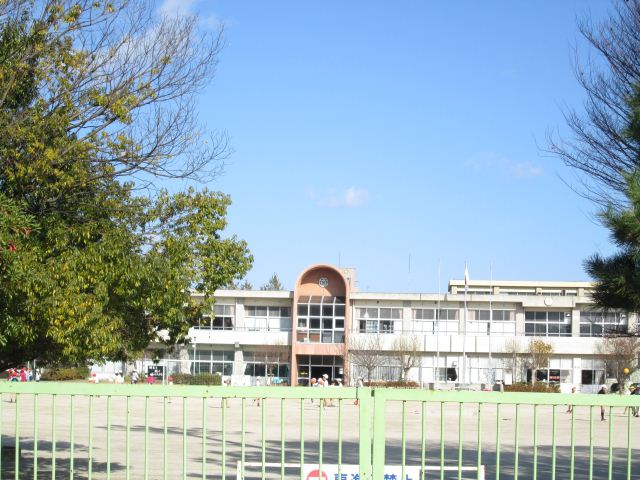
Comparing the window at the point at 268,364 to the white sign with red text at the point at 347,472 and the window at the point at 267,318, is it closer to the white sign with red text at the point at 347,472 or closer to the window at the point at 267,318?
the window at the point at 267,318

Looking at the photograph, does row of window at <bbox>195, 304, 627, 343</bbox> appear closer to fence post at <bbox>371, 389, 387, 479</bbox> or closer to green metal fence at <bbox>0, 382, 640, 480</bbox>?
green metal fence at <bbox>0, 382, 640, 480</bbox>

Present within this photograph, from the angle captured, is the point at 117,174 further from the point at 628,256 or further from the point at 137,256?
the point at 628,256

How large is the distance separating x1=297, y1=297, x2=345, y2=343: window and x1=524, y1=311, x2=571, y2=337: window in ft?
51.7

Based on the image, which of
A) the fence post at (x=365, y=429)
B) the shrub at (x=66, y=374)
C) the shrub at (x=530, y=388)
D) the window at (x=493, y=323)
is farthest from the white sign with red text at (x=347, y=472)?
the window at (x=493, y=323)

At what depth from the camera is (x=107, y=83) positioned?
38.7 feet

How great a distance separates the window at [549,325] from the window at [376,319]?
1128 cm

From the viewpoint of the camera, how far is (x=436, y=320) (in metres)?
78.6

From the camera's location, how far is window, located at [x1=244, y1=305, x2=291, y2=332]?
78375 millimetres

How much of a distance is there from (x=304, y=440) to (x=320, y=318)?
54.3 metres

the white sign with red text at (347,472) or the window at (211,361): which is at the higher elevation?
the white sign with red text at (347,472)

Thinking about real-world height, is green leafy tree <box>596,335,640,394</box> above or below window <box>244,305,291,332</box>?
below

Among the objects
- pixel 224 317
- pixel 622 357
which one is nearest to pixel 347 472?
pixel 622 357

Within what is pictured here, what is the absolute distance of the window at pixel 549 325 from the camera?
77625 mm

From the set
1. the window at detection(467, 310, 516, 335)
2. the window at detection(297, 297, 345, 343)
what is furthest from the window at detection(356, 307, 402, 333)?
the window at detection(467, 310, 516, 335)
